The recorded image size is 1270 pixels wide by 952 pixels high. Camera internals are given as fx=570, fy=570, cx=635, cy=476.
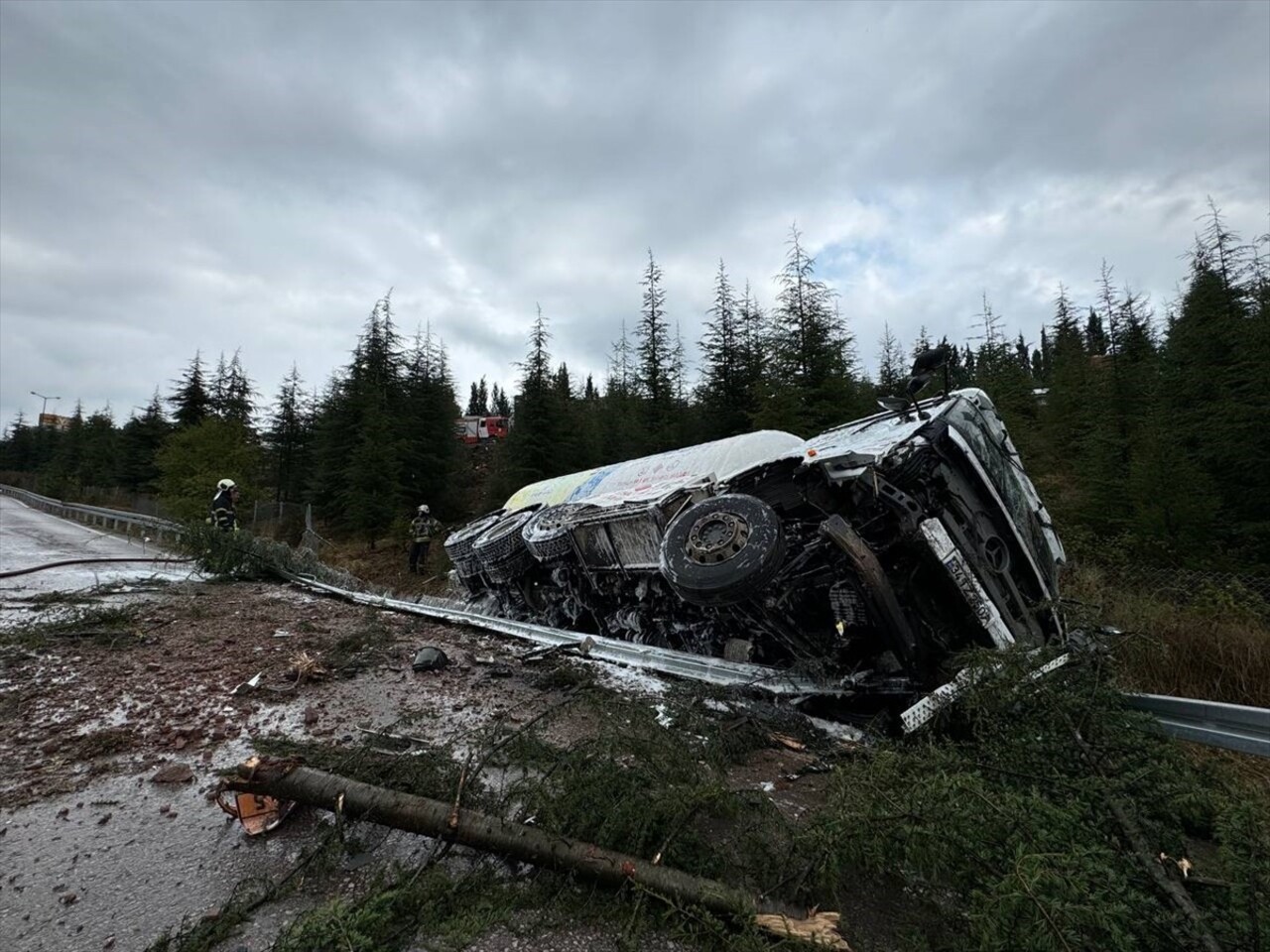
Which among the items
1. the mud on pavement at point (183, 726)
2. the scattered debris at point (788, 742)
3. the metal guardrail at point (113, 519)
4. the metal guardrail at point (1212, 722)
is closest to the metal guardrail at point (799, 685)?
the metal guardrail at point (1212, 722)

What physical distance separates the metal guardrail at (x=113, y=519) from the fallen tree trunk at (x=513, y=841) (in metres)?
8.50

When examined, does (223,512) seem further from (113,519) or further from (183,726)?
(113,519)

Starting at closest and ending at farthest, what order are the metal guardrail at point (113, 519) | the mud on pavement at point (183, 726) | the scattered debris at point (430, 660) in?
1. the mud on pavement at point (183, 726)
2. the scattered debris at point (430, 660)
3. the metal guardrail at point (113, 519)

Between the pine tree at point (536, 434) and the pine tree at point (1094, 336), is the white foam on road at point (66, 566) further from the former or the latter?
the pine tree at point (1094, 336)

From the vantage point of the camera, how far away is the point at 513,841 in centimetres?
179

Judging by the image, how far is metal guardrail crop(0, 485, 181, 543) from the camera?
11844 mm

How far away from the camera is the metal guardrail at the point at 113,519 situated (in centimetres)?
1184

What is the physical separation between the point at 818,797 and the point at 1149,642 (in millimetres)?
1757

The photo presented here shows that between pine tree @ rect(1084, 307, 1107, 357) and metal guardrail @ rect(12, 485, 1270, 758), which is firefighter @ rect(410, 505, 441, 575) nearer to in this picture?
metal guardrail @ rect(12, 485, 1270, 758)

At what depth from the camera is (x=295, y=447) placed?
30.5m

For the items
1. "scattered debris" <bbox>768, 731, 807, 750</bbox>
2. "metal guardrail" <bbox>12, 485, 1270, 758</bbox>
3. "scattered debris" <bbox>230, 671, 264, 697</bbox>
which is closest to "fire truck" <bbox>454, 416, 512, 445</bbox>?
"metal guardrail" <bbox>12, 485, 1270, 758</bbox>

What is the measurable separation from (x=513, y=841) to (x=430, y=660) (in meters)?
2.78

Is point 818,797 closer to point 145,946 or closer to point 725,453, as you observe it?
point 145,946

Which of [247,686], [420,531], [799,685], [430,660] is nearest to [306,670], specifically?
[247,686]
